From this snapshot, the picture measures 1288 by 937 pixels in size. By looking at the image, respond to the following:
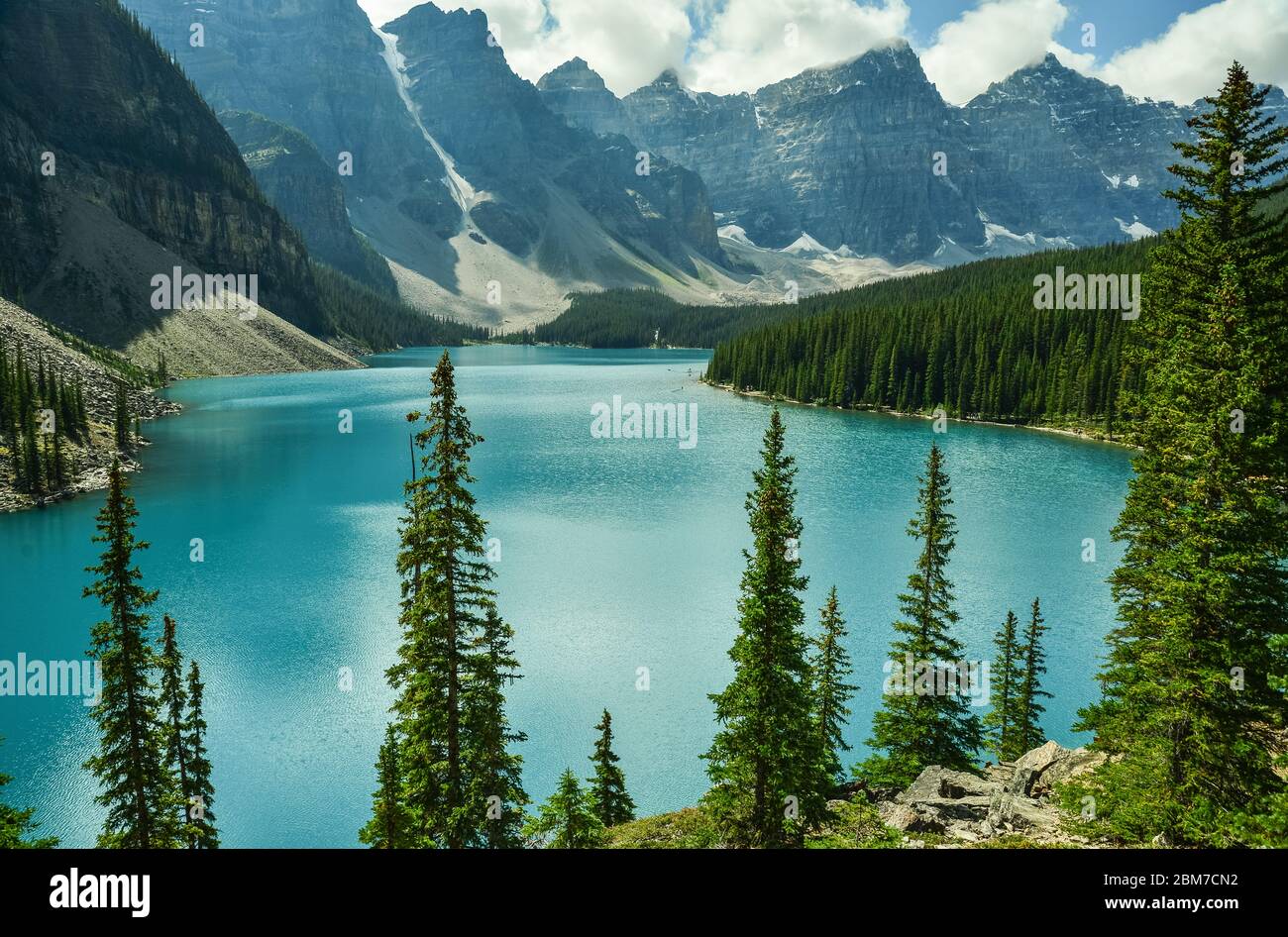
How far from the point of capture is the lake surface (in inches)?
1127

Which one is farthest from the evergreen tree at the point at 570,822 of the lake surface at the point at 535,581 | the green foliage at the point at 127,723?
the green foliage at the point at 127,723

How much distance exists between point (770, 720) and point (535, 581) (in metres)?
29.9

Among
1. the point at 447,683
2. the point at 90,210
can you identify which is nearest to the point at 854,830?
the point at 447,683

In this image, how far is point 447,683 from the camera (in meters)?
19.5

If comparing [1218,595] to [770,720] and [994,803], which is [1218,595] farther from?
[770,720]

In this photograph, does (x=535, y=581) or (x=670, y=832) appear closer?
(x=670, y=832)

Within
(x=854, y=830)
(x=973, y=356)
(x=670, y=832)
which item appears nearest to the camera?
(x=854, y=830)

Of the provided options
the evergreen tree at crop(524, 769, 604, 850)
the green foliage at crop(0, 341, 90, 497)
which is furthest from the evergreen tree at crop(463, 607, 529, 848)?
the green foliage at crop(0, 341, 90, 497)

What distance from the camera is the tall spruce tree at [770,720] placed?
754 inches

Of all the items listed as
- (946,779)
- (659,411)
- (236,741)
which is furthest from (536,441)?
(946,779)

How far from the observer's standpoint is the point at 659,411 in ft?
405

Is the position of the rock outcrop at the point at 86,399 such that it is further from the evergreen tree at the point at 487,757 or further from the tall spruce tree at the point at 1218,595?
the tall spruce tree at the point at 1218,595

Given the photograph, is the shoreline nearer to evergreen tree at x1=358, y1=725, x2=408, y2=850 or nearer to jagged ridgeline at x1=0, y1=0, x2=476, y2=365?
evergreen tree at x1=358, y1=725, x2=408, y2=850
